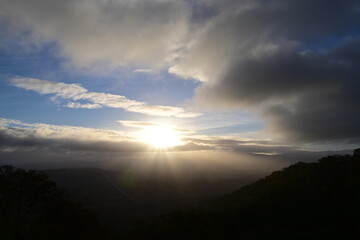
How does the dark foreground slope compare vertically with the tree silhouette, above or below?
below

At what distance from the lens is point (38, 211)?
126ft

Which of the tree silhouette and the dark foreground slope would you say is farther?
the dark foreground slope

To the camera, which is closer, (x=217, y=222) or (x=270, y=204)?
(x=217, y=222)

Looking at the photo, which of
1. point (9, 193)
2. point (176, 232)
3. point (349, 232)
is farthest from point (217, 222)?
point (9, 193)

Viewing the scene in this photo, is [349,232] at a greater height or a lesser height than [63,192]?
lesser

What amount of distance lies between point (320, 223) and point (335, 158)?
234 feet

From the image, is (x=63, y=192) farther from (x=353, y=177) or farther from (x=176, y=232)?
(x=353, y=177)

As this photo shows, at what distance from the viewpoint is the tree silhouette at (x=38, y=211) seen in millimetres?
35156

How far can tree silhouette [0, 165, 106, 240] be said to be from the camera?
3516cm

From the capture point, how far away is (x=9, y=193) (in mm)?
37219

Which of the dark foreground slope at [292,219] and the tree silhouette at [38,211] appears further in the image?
the dark foreground slope at [292,219]

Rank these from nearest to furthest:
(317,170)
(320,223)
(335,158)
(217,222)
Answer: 1. (320,223)
2. (217,222)
3. (317,170)
4. (335,158)

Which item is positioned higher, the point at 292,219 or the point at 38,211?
the point at 38,211

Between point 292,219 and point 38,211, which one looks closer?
point 38,211
